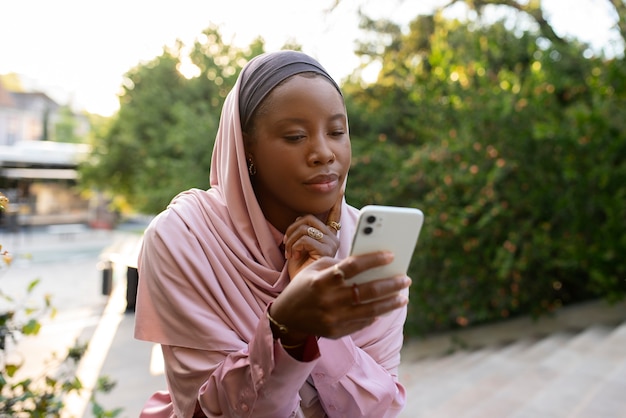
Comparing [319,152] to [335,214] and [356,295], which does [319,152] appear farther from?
[356,295]

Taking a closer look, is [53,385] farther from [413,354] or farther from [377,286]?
[413,354]

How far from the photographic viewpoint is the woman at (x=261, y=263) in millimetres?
984

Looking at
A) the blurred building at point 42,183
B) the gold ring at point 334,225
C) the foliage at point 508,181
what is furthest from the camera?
the blurred building at point 42,183

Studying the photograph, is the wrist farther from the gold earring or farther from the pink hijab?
the gold earring

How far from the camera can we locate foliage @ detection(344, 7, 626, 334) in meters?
5.51

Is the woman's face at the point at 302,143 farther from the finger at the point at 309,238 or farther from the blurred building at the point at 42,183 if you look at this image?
Result: the blurred building at the point at 42,183

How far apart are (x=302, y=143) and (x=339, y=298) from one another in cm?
35

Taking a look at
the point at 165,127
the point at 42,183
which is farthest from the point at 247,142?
the point at 42,183

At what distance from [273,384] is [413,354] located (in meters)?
5.85

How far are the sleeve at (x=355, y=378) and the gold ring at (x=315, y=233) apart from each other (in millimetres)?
204

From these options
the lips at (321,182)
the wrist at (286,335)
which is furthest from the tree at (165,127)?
the wrist at (286,335)

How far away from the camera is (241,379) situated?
0.97 metres

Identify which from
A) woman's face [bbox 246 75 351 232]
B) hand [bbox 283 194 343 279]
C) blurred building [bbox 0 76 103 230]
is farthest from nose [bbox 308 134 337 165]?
blurred building [bbox 0 76 103 230]

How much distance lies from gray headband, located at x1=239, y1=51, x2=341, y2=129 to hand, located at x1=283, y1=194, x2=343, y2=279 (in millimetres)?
237
